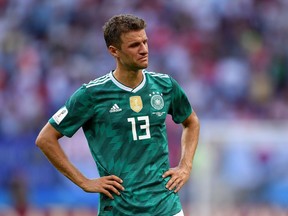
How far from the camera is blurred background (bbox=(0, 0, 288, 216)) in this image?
550 inches

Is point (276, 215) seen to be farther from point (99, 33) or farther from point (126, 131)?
point (126, 131)

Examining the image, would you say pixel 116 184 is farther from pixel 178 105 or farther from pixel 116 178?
pixel 178 105

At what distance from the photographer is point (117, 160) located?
675 cm

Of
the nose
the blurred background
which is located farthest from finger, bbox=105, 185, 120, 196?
the blurred background

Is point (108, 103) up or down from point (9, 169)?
up

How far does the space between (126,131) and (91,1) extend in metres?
11.2

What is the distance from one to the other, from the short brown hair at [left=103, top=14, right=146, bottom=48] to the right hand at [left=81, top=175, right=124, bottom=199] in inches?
36.5

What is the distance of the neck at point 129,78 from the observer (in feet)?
22.5

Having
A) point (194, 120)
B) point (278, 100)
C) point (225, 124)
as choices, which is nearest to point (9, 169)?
point (225, 124)

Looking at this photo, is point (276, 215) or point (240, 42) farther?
point (240, 42)

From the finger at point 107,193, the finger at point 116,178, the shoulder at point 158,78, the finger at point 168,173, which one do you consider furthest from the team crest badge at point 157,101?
the finger at point 107,193

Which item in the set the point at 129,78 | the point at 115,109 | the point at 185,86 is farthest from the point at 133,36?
the point at 185,86

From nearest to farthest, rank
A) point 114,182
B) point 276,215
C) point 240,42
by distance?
point 114,182 → point 276,215 → point 240,42

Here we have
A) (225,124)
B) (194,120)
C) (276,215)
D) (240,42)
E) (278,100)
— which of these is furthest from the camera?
(240,42)
